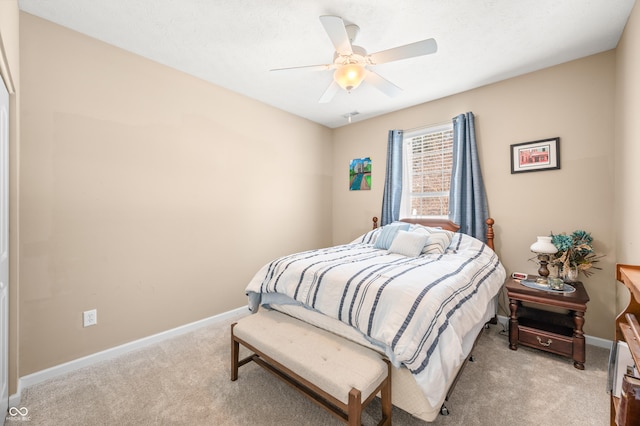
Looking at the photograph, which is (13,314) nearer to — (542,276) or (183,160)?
(183,160)

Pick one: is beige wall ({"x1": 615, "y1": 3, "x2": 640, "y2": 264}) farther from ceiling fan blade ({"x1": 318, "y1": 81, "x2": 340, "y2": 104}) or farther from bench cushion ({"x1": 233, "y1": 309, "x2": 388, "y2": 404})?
ceiling fan blade ({"x1": 318, "y1": 81, "x2": 340, "y2": 104})

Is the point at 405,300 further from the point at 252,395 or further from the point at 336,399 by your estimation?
the point at 252,395

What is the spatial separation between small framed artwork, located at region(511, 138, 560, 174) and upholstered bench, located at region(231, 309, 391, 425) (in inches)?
99.6

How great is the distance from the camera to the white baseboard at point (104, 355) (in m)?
1.91

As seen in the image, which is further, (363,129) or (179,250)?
(363,129)

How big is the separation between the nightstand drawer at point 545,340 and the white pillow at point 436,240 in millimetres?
913

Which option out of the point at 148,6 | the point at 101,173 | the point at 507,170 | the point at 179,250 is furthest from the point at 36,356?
the point at 507,170

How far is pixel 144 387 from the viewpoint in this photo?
74.7 inches

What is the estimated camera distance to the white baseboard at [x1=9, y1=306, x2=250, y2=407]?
6.25 feet

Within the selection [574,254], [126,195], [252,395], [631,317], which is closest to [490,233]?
[574,254]

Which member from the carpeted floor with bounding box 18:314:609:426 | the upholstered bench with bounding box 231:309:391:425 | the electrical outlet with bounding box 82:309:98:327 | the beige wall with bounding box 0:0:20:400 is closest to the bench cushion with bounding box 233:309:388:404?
the upholstered bench with bounding box 231:309:391:425

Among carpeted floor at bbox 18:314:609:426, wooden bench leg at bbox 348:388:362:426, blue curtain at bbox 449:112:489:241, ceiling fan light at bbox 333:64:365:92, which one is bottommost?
carpeted floor at bbox 18:314:609:426

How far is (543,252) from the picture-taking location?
236cm

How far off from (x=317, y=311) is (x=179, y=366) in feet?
4.13
